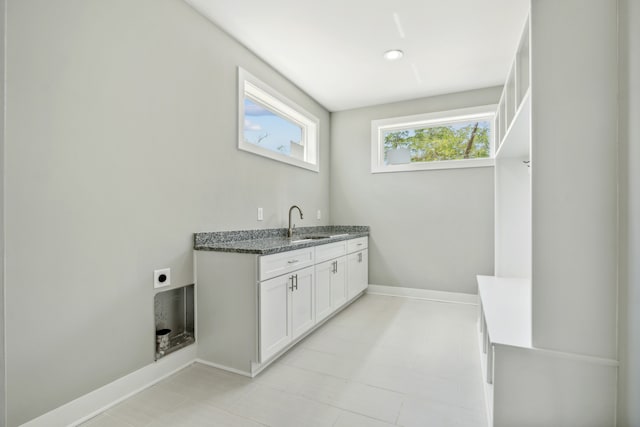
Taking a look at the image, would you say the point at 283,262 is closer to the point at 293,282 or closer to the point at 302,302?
the point at 293,282

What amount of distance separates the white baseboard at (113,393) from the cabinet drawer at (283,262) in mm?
813

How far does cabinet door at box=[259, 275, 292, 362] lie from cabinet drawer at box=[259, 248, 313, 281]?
0.05 meters

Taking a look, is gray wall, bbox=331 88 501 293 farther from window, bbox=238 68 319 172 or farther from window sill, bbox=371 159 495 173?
window, bbox=238 68 319 172

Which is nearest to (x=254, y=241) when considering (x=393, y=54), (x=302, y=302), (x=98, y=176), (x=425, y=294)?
(x=302, y=302)

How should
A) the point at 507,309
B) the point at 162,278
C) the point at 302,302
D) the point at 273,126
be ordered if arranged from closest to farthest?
the point at 507,309, the point at 162,278, the point at 302,302, the point at 273,126

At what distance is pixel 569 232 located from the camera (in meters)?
1.32

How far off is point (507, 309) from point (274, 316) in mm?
1484

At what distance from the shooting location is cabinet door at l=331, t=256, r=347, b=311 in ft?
10.3

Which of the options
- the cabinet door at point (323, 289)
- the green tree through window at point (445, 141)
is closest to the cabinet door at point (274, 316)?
the cabinet door at point (323, 289)

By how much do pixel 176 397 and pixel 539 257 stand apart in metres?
2.06

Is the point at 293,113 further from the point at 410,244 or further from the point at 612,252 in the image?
the point at 612,252

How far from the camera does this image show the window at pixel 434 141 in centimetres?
384

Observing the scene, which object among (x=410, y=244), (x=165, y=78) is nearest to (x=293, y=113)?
(x=165, y=78)

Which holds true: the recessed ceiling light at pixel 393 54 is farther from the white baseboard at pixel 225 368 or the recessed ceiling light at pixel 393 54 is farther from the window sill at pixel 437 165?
the white baseboard at pixel 225 368
